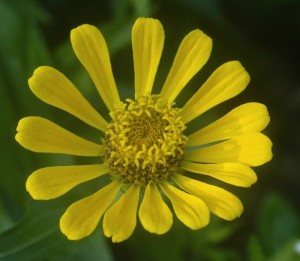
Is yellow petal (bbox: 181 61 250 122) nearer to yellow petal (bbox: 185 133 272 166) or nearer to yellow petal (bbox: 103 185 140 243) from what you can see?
yellow petal (bbox: 185 133 272 166)

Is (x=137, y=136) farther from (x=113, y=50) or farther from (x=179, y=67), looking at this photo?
(x=113, y=50)

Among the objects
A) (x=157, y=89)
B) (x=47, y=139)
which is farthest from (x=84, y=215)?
(x=157, y=89)

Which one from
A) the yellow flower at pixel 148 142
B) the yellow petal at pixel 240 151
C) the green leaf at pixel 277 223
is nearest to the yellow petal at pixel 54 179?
the yellow flower at pixel 148 142

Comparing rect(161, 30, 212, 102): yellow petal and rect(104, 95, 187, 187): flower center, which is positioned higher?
rect(161, 30, 212, 102): yellow petal

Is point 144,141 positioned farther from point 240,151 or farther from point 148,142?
point 240,151

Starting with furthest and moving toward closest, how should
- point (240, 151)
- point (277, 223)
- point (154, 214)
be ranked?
point (277, 223) → point (240, 151) → point (154, 214)

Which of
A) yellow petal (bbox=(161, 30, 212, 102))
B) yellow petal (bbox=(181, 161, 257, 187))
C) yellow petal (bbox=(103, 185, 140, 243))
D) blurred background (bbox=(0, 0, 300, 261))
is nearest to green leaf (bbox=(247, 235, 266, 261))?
blurred background (bbox=(0, 0, 300, 261))
